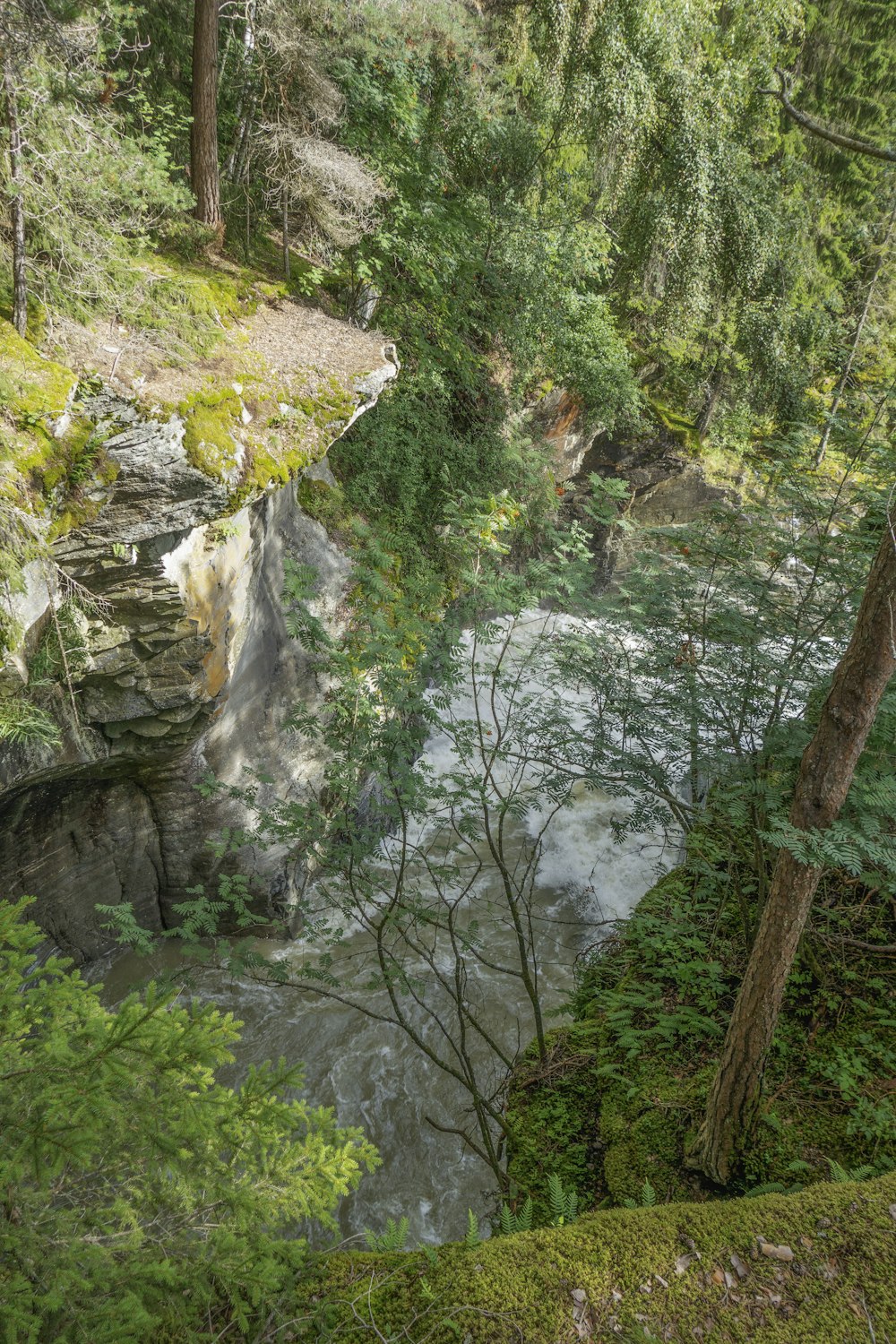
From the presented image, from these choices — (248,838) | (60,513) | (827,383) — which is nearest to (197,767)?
(248,838)

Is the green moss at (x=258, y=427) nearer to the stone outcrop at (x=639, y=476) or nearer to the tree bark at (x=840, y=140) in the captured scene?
the tree bark at (x=840, y=140)

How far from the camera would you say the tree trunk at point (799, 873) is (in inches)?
95.0

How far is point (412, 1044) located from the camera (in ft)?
20.3

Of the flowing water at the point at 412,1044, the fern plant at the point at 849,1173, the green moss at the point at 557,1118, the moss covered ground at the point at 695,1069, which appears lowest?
the flowing water at the point at 412,1044

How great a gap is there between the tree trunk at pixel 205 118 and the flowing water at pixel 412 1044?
5655 millimetres

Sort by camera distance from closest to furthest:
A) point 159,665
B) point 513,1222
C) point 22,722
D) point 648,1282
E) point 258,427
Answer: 1. point 648,1282
2. point 513,1222
3. point 22,722
4. point 159,665
5. point 258,427

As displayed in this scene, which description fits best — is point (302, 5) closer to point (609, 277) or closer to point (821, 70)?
point (609, 277)

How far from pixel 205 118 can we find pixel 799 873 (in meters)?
8.08

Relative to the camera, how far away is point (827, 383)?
1508 centimetres

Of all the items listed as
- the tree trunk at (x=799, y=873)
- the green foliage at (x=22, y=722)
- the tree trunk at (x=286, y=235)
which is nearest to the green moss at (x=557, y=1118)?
the tree trunk at (x=799, y=873)

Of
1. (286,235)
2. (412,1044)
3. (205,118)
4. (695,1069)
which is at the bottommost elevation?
(412,1044)

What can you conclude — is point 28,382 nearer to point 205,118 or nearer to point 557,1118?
point 205,118

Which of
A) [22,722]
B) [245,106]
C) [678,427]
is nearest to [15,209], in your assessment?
[22,722]

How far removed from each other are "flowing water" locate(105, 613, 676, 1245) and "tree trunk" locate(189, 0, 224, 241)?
5655 millimetres
